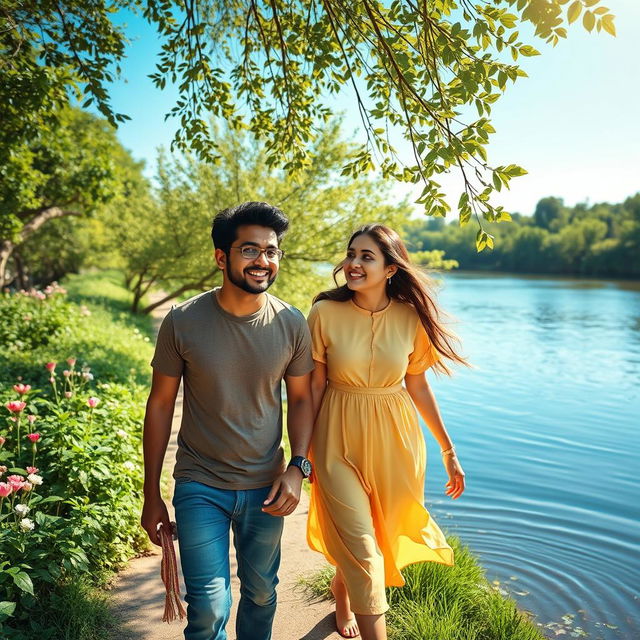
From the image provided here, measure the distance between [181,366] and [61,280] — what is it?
35.3 m

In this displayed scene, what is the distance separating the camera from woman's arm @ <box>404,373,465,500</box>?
3.77 m

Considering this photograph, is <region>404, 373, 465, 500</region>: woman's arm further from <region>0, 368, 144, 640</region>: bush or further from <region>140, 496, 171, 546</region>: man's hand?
<region>0, 368, 144, 640</region>: bush

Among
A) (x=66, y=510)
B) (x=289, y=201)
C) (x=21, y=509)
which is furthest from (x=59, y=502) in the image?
(x=289, y=201)

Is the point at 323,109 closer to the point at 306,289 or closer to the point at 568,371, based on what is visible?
the point at 306,289

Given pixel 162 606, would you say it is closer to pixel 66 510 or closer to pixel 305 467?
pixel 66 510

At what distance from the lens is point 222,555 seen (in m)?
2.65

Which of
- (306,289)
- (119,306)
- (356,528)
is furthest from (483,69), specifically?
(119,306)

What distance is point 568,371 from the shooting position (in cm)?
1667

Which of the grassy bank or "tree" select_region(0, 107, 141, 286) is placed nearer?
the grassy bank

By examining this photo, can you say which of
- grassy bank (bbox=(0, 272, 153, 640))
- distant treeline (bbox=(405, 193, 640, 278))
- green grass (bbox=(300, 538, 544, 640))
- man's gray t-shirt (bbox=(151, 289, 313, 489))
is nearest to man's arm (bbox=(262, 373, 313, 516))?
man's gray t-shirt (bbox=(151, 289, 313, 489))

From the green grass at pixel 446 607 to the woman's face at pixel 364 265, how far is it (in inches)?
78.1

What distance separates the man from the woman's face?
0.76 m

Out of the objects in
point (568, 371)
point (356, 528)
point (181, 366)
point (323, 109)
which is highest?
point (323, 109)

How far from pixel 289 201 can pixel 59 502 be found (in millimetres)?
10818
